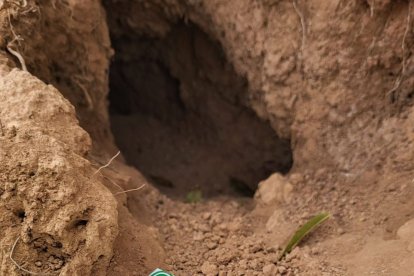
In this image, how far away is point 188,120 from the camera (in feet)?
11.6

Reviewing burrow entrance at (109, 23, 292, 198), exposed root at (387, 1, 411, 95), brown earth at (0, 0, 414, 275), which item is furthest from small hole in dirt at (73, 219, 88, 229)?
exposed root at (387, 1, 411, 95)

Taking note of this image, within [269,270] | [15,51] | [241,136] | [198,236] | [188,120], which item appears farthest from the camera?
[188,120]

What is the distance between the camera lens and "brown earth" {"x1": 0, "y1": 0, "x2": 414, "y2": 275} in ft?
4.81

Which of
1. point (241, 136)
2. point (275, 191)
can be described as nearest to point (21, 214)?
point (275, 191)

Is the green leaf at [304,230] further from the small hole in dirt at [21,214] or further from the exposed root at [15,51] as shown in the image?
the exposed root at [15,51]

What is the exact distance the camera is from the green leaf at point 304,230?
1.88m

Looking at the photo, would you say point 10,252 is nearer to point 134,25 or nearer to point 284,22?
point 284,22

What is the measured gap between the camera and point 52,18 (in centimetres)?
211

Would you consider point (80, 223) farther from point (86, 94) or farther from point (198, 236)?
point (86, 94)

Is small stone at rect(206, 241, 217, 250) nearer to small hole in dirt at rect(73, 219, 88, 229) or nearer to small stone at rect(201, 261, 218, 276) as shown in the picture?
small stone at rect(201, 261, 218, 276)

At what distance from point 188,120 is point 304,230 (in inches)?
72.6

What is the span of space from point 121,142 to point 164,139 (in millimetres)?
372

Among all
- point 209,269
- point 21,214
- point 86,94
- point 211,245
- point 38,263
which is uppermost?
point 86,94

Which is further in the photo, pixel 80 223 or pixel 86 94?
pixel 86 94
